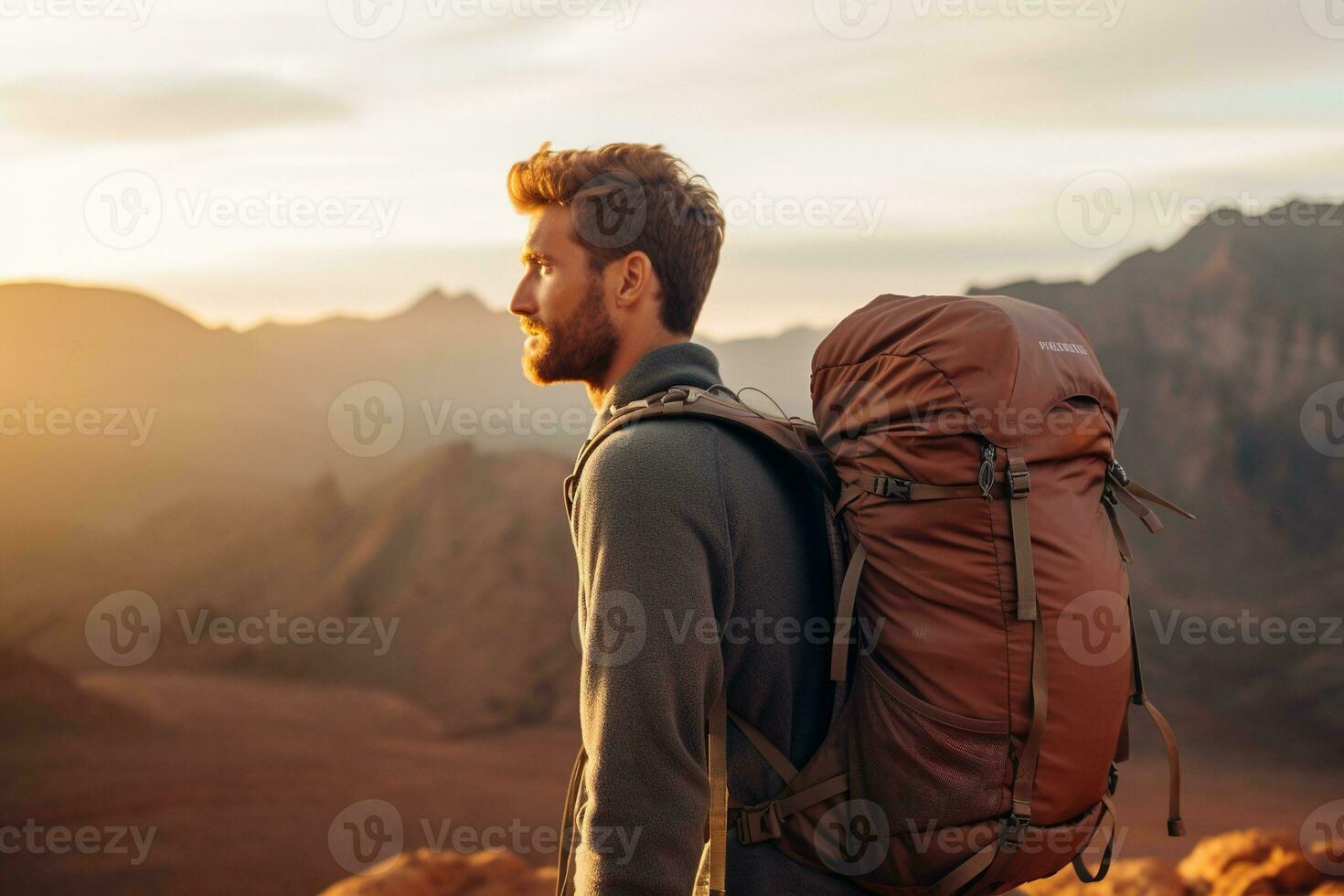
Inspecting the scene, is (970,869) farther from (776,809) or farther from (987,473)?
(987,473)

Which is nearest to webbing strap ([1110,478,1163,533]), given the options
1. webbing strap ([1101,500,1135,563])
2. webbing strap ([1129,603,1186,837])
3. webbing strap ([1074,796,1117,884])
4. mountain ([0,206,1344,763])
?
webbing strap ([1101,500,1135,563])

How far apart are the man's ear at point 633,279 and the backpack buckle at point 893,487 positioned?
23.9 inches

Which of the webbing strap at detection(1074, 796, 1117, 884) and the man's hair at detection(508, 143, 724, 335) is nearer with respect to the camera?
the webbing strap at detection(1074, 796, 1117, 884)

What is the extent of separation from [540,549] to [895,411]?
417 inches

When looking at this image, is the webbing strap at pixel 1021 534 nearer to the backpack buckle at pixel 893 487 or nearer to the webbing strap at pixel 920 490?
the webbing strap at pixel 920 490

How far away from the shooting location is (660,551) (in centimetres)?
162

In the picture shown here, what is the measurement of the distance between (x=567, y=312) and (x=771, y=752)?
845 mm

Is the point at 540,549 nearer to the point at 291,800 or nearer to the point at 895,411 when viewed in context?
the point at 291,800

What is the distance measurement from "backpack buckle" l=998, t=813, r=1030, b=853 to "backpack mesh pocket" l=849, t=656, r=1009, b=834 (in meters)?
0.02

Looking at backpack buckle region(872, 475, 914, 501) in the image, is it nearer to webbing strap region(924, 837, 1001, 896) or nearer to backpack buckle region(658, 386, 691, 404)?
backpack buckle region(658, 386, 691, 404)

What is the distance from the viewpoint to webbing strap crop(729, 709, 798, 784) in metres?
1.73

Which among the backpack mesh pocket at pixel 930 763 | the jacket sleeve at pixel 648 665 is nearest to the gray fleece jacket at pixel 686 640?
the jacket sleeve at pixel 648 665

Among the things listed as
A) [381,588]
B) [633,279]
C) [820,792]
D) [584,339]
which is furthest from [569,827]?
[381,588]

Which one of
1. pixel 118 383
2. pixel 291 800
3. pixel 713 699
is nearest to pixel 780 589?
pixel 713 699
